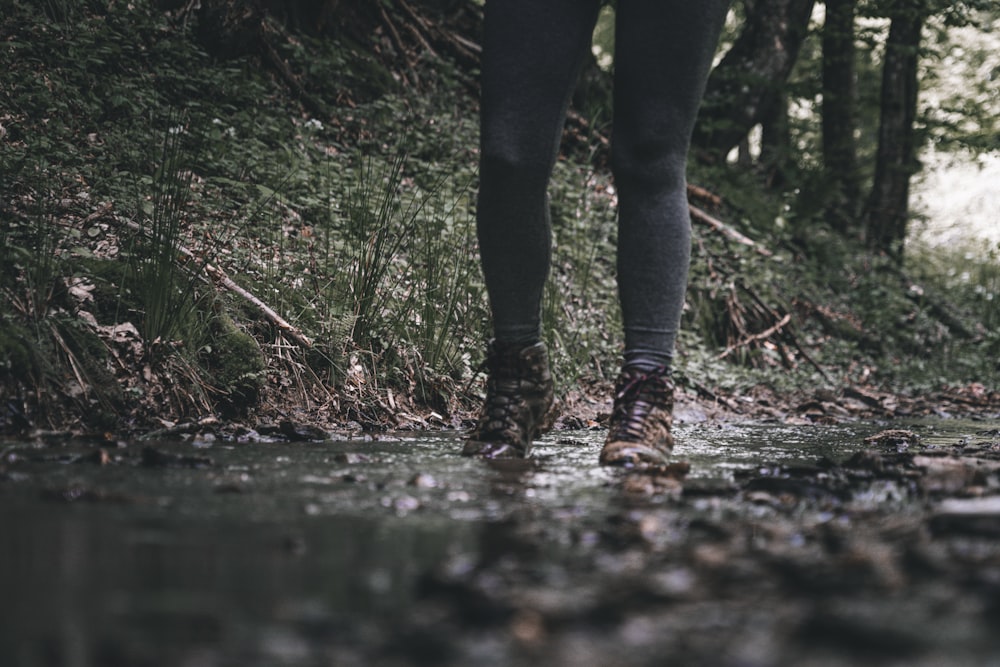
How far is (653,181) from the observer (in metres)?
2.56

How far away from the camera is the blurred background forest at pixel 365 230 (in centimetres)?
302

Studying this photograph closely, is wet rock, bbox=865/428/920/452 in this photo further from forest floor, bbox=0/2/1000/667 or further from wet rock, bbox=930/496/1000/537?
wet rock, bbox=930/496/1000/537

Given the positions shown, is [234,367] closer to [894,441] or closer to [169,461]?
[169,461]

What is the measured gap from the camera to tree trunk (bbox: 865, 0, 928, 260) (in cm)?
1007

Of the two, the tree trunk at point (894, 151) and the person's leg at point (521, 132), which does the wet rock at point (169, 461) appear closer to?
the person's leg at point (521, 132)

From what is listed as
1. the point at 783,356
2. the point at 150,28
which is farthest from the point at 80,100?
the point at 783,356

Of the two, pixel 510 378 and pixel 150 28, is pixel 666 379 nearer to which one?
pixel 510 378

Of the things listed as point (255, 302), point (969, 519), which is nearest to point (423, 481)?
point (969, 519)

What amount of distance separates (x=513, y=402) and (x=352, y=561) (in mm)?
1472

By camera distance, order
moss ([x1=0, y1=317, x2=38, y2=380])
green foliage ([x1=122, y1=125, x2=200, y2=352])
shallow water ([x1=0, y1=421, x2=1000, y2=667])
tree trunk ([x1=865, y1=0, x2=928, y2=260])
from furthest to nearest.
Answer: tree trunk ([x1=865, y1=0, x2=928, y2=260])
green foliage ([x1=122, y1=125, x2=200, y2=352])
moss ([x1=0, y1=317, x2=38, y2=380])
shallow water ([x1=0, y1=421, x2=1000, y2=667])

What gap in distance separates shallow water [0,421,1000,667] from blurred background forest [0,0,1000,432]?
1072 millimetres

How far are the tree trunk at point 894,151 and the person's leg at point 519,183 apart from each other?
8320mm

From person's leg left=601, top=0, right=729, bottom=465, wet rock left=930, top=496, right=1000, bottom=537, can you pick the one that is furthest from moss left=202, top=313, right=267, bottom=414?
wet rock left=930, top=496, right=1000, bottom=537

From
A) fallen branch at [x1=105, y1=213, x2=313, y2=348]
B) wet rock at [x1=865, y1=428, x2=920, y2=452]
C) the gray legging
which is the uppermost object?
the gray legging
